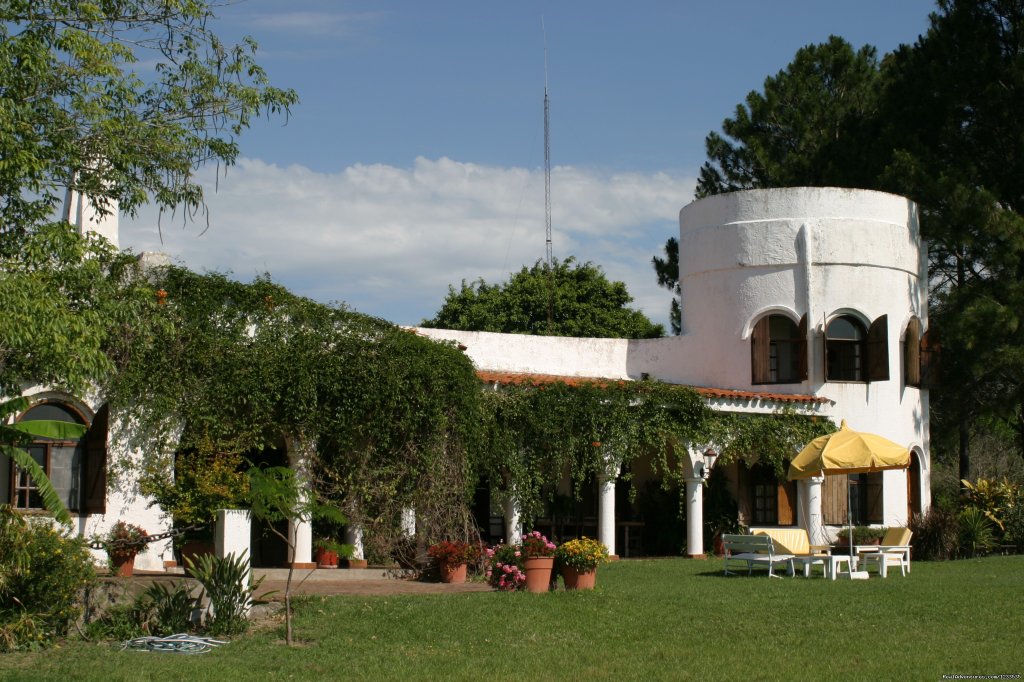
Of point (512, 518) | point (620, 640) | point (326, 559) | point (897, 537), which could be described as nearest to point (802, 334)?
point (897, 537)

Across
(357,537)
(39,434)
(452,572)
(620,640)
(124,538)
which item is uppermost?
(39,434)

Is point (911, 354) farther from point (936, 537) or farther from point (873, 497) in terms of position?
point (936, 537)

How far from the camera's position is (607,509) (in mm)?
22969

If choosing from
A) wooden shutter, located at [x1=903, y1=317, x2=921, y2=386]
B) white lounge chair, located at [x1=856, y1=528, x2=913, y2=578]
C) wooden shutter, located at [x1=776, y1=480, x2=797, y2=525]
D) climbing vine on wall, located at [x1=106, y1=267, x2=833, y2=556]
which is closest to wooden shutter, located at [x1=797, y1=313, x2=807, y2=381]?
wooden shutter, located at [x1=776, y1=480, x2=797, y2=525]

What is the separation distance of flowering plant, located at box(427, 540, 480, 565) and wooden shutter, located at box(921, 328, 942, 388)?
12571 millimetres

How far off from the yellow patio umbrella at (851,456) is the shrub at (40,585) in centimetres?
1157

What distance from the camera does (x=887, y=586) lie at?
17.5m

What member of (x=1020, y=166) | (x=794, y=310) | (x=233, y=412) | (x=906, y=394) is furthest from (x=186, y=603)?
(x=1020, y=166)

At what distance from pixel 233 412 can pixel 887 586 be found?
9.72 m

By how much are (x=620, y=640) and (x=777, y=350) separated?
14.0 metres

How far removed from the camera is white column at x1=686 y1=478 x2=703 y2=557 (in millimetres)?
23984

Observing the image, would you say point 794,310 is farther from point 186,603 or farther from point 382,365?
point 186,603

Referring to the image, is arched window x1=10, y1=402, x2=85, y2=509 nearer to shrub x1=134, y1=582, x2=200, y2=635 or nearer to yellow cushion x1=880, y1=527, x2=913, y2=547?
shrub x1=134, y1=582, x2=200, y2=635

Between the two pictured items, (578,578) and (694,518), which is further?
(694,518)
